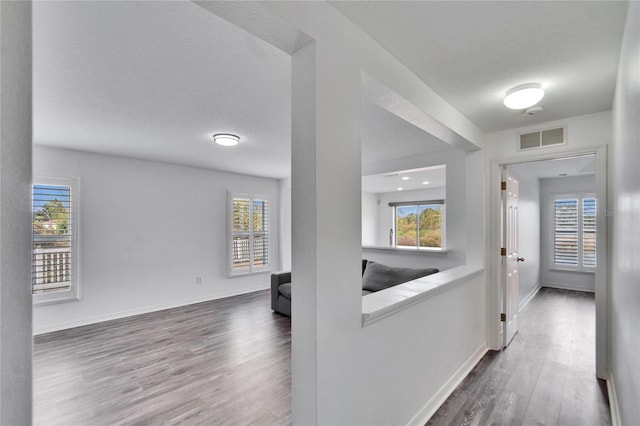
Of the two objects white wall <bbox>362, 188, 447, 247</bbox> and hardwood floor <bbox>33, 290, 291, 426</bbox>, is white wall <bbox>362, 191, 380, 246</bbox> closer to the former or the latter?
white wall <bbox>362, 188, 447, 247</bbox>

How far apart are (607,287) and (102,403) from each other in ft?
14.1

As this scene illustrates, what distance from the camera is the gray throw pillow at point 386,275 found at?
3.63 meters

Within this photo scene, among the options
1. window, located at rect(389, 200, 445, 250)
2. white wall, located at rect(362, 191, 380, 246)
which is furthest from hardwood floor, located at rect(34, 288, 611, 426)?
white wall, located at rect(362, 191, 380, 246)

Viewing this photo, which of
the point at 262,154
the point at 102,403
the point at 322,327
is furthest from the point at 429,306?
the point at 262,154

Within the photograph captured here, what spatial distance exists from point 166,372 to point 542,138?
4283 mm

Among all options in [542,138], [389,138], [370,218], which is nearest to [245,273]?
[389,138]

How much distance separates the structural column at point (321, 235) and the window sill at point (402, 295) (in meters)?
0.21

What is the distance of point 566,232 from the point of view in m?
6.06

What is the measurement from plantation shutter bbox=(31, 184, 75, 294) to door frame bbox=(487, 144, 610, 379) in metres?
5.31

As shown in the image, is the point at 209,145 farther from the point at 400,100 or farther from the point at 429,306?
the point at 429,306

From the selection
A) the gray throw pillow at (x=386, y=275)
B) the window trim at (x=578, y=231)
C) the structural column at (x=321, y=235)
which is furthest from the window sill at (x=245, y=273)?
the window trim at (x=578, y=231)

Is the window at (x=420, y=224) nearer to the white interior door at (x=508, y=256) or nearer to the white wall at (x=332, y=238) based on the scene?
the white interior door at (x=508, y=256)

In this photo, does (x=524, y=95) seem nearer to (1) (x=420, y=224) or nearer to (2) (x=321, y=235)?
(2) (x=321, y=235)

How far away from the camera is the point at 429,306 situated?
208 cm
